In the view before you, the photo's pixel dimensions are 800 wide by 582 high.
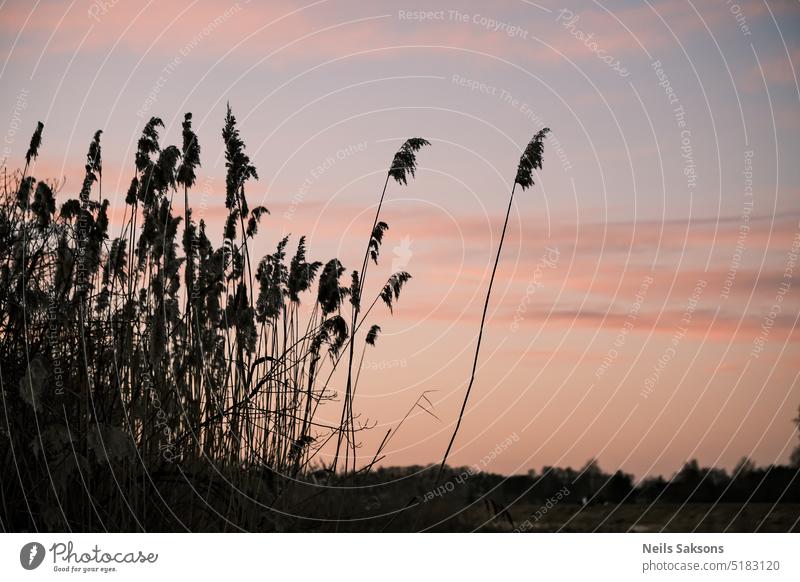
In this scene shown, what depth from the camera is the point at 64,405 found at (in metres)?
6.36

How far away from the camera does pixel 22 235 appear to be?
689 centimetres

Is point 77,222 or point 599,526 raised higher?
point 77,222

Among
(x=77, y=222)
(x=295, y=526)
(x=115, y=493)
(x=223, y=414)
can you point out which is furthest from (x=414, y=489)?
(x=77, y=222)

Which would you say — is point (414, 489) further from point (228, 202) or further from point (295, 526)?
point (228, 202)

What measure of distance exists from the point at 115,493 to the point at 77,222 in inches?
65.4
